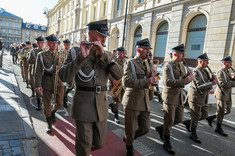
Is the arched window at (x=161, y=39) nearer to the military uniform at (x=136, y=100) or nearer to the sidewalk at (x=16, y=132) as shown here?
the military uniform at (x=136, y=100)

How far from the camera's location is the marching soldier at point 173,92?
345 centimetres

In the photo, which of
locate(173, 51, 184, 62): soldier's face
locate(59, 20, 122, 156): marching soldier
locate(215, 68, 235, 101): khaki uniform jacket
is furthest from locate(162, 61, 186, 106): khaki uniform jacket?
locate(215, 68, 235, 101): khaki uniform jacket

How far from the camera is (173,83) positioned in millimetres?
3443

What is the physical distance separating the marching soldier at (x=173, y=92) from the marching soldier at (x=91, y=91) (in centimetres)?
164

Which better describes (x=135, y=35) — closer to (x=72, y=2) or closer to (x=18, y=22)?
(x=72, y=2)

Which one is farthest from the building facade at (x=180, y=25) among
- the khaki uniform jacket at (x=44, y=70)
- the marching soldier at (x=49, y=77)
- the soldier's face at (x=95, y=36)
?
the soldier's face at (x=95, y=36)

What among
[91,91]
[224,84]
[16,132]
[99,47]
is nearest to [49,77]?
[16,132]

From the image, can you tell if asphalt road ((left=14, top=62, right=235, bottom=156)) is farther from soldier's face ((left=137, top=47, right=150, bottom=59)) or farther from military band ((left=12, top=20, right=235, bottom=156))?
soldier's face ((left=137, top=47, right=150, bottom=59))

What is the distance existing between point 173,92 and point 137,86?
107 centimetres

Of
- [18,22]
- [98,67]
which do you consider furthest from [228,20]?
→ [18,22]

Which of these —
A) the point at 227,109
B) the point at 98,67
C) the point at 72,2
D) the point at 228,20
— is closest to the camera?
the point at 98,67

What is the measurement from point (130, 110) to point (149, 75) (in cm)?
78

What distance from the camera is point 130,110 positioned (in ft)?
10.2

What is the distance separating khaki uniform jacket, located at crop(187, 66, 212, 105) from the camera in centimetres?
405
